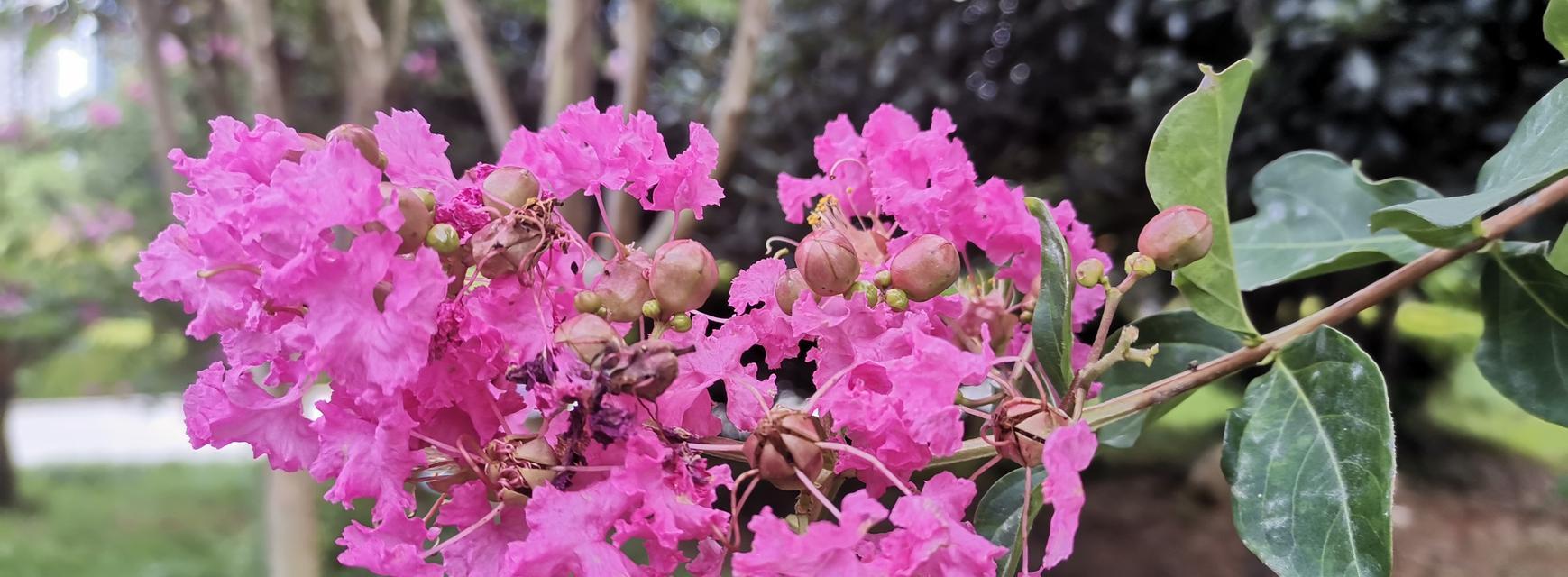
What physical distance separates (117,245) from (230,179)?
3.99 meters

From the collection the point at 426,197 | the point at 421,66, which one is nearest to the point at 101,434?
the point at 421,66

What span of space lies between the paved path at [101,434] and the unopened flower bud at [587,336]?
18.7 feet

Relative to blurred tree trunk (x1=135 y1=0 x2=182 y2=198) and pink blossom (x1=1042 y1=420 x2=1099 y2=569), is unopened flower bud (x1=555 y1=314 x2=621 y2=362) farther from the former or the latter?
blurred tree trunk (x1=135 y1=0 x2=182 y2=198)

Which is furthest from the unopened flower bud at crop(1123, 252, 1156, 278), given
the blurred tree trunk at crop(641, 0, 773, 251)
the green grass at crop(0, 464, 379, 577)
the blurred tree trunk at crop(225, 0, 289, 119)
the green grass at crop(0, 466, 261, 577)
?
the green grass at crop(0, 466, 261, 577)

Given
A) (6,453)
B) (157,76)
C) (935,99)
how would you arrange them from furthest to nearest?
(6,453) → (157,76) → (935,99)

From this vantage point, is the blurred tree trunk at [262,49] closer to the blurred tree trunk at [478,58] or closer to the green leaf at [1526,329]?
the blurred tree trunk at [478,58]

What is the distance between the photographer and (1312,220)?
726mm

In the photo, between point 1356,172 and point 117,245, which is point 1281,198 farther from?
point 117,245

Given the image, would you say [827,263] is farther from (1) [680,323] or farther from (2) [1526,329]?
(2) [1526,329]

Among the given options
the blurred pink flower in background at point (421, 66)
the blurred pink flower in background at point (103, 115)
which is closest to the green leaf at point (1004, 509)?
the blurred pink flower in background at point (421, 66)

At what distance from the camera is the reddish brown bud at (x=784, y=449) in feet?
1.39

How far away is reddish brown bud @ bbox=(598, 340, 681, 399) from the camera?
1.28ft

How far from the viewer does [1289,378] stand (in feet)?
1.75

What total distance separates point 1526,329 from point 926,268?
17.9 inches
